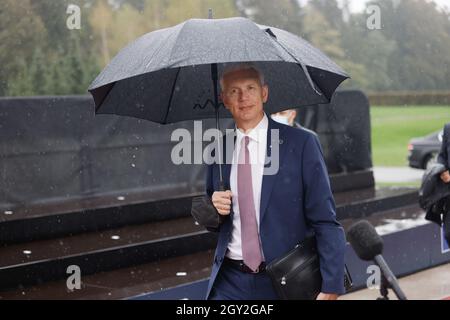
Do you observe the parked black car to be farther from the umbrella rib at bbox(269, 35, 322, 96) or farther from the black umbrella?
the umbrella rib at bbox(269, 35, 322, 96)

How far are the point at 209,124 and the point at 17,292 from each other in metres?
5.36

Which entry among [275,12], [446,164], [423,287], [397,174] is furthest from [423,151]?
[446,164]

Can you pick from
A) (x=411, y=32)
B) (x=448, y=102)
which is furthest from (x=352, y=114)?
(x=448, y=102)

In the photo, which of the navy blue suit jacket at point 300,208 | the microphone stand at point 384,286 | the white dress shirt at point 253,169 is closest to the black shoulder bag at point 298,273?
the navy blue suit jacket at point 300,208

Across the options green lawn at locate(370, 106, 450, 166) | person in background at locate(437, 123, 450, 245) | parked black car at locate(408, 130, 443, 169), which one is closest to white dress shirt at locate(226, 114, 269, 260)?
person in background at locate(437, 123, 450, 245)

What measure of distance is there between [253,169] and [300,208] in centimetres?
29

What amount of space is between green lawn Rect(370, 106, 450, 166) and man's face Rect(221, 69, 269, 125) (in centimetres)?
2079

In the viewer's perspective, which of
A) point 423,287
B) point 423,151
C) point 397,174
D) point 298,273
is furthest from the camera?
point 423,151

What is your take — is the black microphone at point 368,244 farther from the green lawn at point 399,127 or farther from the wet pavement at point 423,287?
the green lawn at point 399,127

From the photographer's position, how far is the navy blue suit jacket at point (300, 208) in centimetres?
340

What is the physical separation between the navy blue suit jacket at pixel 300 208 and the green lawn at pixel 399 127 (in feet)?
68.3

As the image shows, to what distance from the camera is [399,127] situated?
2684cm

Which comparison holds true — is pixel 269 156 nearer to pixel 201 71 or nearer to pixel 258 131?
pixel 258 131

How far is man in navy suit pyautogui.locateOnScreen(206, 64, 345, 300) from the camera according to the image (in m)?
3.41
